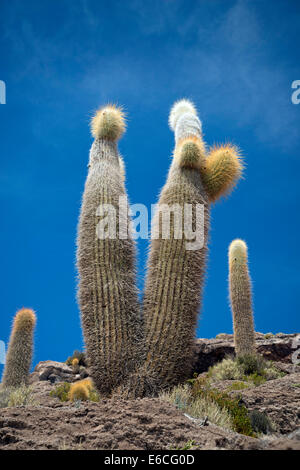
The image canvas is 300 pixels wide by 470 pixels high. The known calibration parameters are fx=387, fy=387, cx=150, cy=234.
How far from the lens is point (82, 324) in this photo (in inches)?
277

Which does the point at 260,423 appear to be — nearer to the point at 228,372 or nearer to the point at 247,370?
the point at 228,372

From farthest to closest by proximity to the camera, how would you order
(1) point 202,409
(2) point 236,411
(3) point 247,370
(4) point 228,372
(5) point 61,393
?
1. (3) point 247,370
2. (4) point 228,372
3. (5) point 61,393
4. (2) point 236,411
5. (1) point 202,409

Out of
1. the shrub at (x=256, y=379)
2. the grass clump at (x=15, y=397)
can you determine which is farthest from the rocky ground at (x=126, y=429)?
the shrub at (x=256, y=379)

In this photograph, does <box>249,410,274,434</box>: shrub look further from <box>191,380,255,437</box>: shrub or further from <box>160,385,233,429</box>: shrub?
<box>160,385,233,429</box>: shrub

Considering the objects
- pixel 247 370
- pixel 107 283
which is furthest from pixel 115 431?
pixel 247 370

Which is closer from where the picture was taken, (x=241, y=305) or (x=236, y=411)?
(x=236, y=411)

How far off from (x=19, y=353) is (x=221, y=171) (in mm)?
7050

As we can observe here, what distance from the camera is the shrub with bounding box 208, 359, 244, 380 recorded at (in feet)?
36.2

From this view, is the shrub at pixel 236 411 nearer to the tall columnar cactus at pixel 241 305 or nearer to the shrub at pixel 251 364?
the shrub at pixel 251 364

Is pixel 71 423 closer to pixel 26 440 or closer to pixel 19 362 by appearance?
pixel 26 440

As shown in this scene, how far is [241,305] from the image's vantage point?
42.5 feet

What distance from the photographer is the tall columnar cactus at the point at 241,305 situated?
12797 mm

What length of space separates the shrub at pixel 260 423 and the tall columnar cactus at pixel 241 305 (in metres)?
7.57
